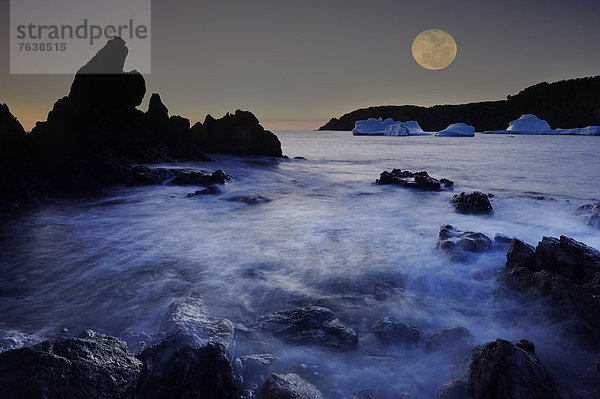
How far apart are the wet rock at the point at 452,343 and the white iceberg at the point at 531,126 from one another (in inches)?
3256

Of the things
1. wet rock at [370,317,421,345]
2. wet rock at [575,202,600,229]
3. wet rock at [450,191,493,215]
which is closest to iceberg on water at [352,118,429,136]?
wet rock at [450,191,493,215]

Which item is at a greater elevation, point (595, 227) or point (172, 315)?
point (595, 227)

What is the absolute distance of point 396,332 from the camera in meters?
3.28

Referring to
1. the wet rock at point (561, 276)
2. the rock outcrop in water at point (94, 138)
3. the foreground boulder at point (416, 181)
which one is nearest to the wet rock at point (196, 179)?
the rock outcrop in water at point (94, 138)

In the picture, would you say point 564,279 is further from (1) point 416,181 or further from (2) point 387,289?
(1) point 416,181

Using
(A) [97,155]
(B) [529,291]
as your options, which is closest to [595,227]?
(B) [529,291]

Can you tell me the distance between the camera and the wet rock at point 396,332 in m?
3.22

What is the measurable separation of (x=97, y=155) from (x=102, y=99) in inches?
189

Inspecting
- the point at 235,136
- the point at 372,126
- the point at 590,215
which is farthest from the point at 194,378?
the point at 372,126

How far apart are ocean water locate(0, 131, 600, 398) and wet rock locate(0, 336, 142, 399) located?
94 cm

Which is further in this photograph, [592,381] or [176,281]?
[176,281]

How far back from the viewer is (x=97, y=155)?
12352mm

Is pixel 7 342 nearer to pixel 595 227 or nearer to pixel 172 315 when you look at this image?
pixel 172 315

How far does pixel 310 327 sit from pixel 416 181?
9.67 m
